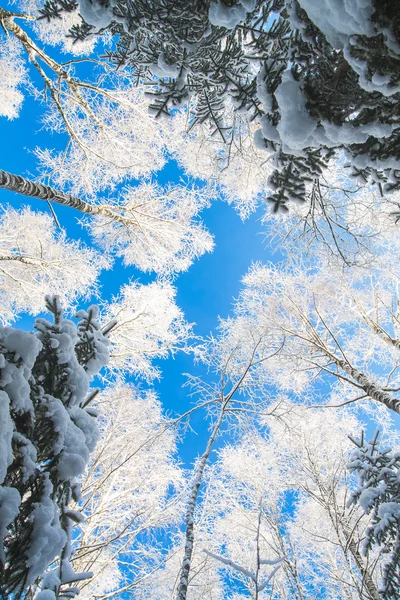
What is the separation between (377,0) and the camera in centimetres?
113

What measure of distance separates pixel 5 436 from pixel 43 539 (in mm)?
501

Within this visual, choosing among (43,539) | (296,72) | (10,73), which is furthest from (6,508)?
(10,73)

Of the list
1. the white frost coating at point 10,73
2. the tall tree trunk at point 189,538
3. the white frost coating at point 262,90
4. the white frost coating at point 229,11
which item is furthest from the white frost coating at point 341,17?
the white frost coating at point 10,73

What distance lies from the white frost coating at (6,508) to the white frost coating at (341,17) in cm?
229

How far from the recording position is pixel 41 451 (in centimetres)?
177

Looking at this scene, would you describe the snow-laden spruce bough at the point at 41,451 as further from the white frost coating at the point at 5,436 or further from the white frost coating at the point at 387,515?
the white frost coating at the point at 387,515

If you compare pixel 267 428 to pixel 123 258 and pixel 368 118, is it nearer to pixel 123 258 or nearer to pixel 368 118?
pixel 123 258

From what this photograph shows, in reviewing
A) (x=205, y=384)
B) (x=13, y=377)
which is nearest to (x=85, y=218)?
(x=205, y=384)

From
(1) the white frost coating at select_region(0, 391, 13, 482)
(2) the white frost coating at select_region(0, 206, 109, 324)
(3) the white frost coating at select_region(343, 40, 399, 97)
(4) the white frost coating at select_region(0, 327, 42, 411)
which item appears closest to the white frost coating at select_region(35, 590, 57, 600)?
(1) the white frost coating at select_region(0, 391, 13, 482)

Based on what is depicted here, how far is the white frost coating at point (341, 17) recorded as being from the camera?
112 centimetres

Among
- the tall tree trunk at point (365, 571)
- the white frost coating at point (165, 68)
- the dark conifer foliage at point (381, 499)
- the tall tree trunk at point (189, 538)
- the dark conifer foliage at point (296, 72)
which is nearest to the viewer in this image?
the dark conifer foliage at point (296, 72)

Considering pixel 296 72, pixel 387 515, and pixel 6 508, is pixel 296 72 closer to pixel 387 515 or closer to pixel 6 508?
pixel 6 508

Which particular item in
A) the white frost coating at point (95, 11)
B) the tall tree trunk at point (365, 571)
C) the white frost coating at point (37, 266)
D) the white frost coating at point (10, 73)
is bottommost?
the tall tree trunk at point (365, 571)

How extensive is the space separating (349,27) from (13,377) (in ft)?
6.93
